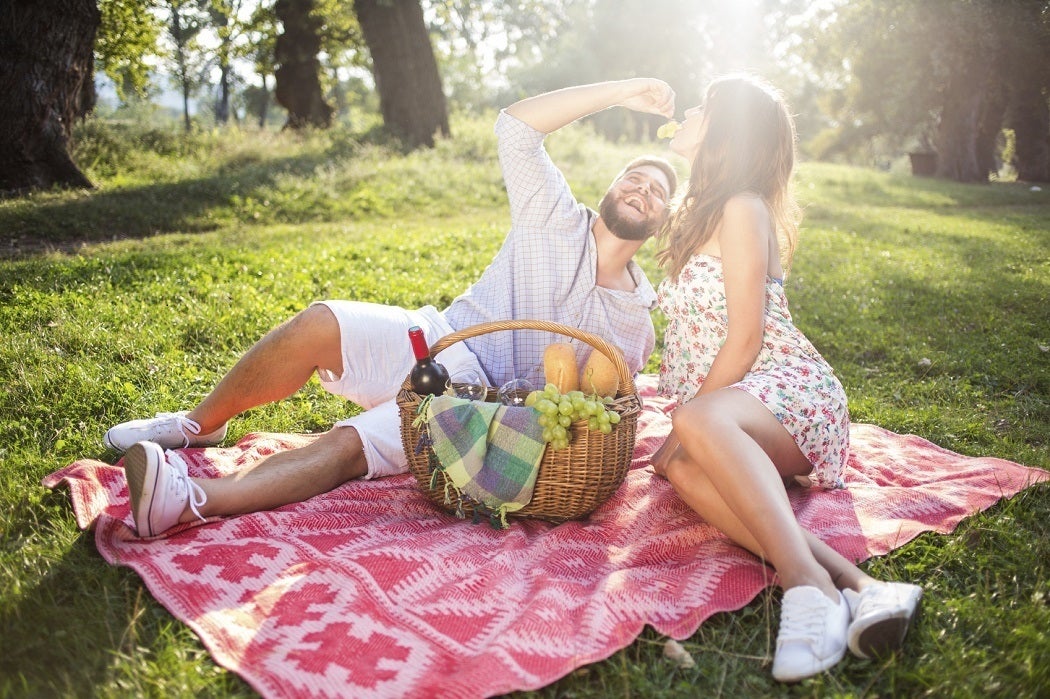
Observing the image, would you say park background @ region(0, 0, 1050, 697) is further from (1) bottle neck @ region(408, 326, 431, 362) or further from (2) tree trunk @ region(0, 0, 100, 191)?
(1) bottle neck @ region(408, 326, 431, 362)

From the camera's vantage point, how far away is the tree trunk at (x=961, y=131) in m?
21.3

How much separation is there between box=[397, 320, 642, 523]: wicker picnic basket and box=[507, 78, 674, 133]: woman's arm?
133 cm

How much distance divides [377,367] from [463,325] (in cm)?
60

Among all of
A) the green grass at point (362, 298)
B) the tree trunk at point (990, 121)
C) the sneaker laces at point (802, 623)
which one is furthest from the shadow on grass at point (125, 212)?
the tree trunk at point (990, 121)

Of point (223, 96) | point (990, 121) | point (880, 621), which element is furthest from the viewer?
point (223, 96)

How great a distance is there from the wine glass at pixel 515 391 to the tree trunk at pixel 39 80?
8345 millimetres

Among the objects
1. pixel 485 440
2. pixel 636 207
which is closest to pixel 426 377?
pixel 485 440

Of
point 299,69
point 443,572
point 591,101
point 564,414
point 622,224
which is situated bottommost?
point 443,572

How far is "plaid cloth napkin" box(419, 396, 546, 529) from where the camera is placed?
120 inches

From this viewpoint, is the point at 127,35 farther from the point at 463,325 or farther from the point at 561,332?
the point at 561,332

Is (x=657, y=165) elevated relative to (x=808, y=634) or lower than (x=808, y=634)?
elevated

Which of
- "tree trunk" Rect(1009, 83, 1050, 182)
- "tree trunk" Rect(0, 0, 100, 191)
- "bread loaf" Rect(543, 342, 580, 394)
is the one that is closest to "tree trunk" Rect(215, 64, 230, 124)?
"tree trunk" Rect(0, 0, 100, 191)

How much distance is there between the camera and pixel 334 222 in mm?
10492

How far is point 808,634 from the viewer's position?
7.63 ft
